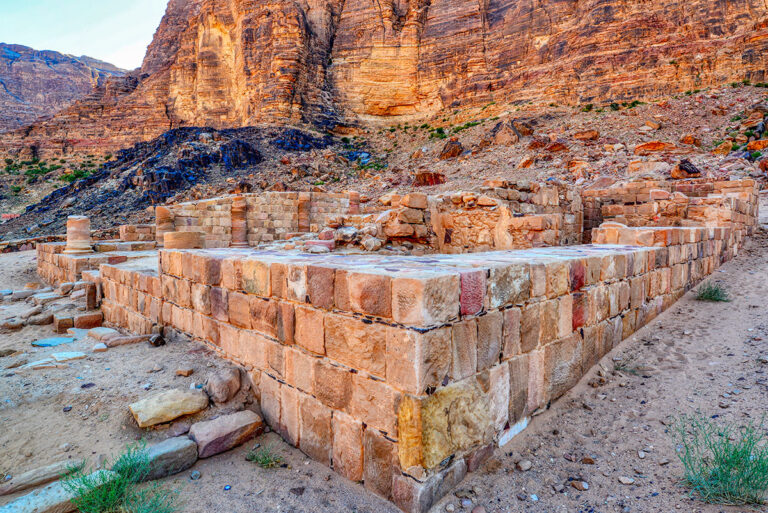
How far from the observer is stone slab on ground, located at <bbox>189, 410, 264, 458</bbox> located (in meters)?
2.89

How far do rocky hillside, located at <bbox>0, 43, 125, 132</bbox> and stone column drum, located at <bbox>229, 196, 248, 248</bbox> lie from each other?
7061cm

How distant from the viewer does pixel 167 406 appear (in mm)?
3162

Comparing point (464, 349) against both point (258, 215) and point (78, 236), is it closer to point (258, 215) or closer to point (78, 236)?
point (78, 236)

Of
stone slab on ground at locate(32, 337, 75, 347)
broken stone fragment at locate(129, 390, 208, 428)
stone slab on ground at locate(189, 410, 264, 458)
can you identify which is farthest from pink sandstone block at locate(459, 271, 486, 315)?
stone slab on ground at locate(32, 337, 75, 347)

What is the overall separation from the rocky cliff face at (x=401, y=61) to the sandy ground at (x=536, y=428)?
31.9 m

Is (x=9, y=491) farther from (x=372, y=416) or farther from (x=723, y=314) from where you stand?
(x=723, y=314)

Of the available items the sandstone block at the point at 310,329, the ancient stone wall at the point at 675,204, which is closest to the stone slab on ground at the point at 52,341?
the sandstone block at the point at 310,329

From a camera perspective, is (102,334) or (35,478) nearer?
(35,478)

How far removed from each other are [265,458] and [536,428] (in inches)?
81.4

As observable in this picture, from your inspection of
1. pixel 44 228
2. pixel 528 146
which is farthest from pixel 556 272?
pixel 44 228

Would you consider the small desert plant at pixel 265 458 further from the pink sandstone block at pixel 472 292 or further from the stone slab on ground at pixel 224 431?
the pink sandstone block at pixel 472 292

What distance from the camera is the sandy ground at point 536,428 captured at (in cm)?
240

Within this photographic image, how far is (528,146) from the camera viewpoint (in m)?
24.5

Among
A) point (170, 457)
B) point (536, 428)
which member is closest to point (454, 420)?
point (536, 428)
